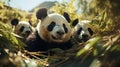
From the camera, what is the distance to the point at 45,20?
3.90 meters

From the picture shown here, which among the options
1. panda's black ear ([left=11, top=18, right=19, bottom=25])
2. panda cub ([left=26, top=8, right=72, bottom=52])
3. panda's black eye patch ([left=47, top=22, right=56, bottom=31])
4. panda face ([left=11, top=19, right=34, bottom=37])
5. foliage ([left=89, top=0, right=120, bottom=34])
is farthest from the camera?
panda face ([left=11, top=19, right=34, bottom=37])

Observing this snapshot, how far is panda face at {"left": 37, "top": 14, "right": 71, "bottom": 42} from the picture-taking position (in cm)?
368

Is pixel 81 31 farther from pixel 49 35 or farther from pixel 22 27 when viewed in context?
pixel 22 27

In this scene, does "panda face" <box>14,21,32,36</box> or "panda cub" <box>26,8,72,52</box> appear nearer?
"panda cub" <box>26,8,72,52</box>

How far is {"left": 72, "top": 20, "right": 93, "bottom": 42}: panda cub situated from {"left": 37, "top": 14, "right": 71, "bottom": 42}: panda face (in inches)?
11.4

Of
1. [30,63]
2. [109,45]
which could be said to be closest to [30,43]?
[30,63]

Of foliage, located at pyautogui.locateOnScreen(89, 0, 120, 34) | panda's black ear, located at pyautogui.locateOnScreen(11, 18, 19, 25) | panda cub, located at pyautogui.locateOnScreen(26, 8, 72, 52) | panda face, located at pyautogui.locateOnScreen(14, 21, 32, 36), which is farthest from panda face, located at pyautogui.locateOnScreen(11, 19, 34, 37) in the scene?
foliage, located at pyautogui.locateOnScreen(89, 0, 120, 34)

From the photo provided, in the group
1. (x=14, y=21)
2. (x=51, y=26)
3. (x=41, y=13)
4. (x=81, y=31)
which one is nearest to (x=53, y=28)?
(x=51, y=26)

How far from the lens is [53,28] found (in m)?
3.73

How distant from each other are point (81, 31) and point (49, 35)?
56cm

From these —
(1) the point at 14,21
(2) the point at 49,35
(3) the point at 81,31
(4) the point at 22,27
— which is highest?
(4) the point at 22,27

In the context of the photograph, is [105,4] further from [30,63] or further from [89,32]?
[89,32]

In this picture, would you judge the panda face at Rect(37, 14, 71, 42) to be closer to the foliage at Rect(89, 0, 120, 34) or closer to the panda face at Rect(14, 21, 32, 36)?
the panda face at Rect(14, 21, 32, 36)

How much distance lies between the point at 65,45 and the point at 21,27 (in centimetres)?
200
